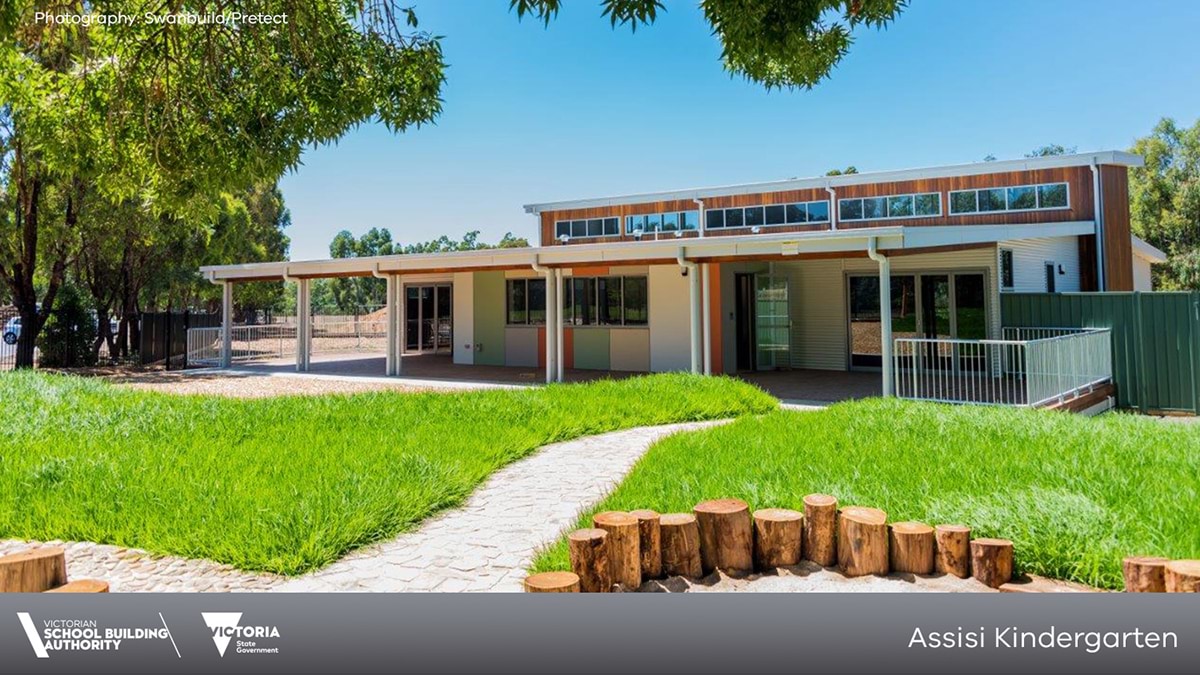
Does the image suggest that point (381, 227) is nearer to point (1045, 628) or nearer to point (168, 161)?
point (168, 161)

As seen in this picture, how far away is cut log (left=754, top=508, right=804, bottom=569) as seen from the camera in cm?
356

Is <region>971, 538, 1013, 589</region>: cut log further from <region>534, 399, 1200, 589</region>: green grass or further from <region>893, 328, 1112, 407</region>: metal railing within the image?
<region>893, 328, 1112, 407</region>: metal railing

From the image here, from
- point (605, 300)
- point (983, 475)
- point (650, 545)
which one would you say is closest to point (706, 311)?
point (605, 300)

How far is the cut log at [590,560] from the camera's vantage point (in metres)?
3.10

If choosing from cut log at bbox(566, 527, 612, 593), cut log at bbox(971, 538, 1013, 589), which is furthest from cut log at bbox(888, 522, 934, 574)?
cut log at bbox(566, 527, 612, 593)

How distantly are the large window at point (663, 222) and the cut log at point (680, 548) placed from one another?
1681 centimetres

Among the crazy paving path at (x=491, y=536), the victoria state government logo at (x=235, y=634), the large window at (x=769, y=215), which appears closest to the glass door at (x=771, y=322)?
the large window at (x=769, y=215)

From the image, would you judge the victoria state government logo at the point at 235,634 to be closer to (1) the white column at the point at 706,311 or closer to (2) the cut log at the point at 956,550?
(2) the cut log at the point at 956,550

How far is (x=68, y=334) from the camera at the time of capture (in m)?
19.4

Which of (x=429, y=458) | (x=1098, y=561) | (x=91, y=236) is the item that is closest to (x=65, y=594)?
(x=429, y=458)

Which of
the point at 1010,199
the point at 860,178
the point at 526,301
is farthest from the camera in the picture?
the point at 526,301

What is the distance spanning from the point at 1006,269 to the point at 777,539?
38.9 ft

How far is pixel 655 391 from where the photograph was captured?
10.0 m

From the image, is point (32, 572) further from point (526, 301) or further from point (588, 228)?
point (588, 228)
